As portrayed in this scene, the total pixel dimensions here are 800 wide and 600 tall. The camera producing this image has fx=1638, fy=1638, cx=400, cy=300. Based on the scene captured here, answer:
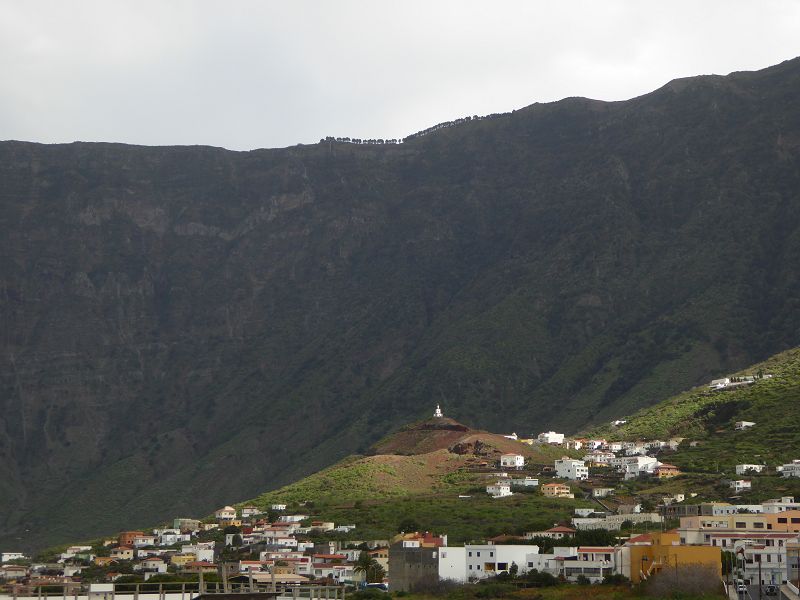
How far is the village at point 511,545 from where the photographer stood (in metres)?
75.0

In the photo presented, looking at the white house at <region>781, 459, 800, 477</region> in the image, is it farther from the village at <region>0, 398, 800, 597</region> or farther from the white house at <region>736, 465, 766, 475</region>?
the white house at <region>736, 465, 766, 475</region>

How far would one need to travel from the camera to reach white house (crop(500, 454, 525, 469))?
141875 millimetres

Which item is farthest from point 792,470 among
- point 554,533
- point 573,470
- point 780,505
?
point 554,533

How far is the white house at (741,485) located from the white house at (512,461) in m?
30.1

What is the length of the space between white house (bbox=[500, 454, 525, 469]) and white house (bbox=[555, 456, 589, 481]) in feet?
22.0

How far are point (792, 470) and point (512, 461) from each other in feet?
102

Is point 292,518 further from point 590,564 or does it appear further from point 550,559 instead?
point 590,564

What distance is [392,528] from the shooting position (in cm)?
11306

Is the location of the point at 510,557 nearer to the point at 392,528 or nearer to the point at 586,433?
the point at 392,528

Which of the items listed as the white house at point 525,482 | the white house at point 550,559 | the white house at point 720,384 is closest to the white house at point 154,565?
the white house at point 550,559

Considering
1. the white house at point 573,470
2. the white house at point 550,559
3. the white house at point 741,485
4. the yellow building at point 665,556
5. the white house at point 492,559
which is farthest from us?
the white house at point 573,470

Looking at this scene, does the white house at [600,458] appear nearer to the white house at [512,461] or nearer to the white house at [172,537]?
the white house at [512,461]

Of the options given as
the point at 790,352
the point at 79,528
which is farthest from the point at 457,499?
the point at 79,528

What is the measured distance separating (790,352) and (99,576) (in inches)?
3931
